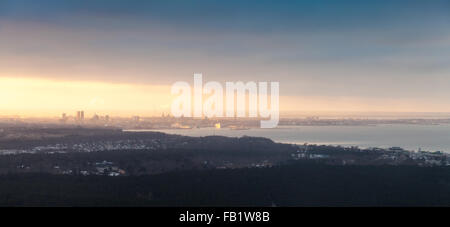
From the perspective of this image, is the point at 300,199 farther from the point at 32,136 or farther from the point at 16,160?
the point at 32,136

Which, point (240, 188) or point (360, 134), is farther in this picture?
point (360, 134)

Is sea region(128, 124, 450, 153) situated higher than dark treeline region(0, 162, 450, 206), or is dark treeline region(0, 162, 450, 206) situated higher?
sea region(128, 124, 450, 153)

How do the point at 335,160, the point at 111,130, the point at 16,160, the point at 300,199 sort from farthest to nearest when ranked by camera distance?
the point at 111,130 → the point at 335,160 → the point at 16,160 → the point at 300,199

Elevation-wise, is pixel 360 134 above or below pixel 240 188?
above

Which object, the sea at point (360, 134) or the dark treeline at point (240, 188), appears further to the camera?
the sea at point (360, 134)

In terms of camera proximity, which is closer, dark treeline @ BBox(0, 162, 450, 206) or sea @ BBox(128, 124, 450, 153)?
dark treeline @ BBox(0, 162, 450, 206)

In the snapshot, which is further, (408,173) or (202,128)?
(202,128)
